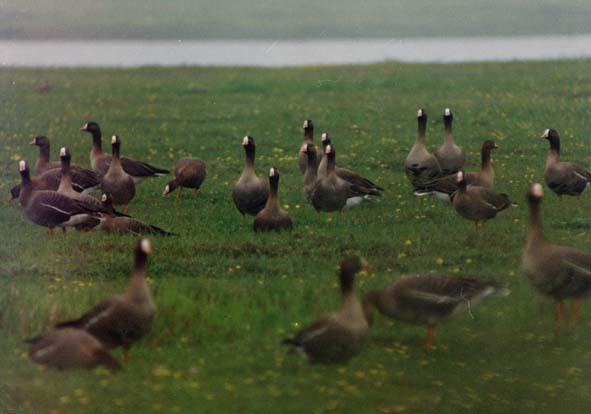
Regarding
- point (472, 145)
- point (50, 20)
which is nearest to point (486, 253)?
point (472, 145)

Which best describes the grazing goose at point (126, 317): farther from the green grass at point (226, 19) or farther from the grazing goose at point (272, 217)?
the green grass at point (226, 19)

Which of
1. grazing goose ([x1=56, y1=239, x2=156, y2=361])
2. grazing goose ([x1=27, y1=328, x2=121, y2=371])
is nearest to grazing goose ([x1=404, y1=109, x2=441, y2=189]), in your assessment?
grazing goose ([x1=56, y1=239, x2=156, y2=361])

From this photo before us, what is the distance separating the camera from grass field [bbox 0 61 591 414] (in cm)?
1136

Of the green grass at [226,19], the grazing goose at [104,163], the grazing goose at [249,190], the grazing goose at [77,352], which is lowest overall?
the grazing goose at [77,352]

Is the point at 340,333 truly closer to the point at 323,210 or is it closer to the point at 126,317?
the point at 126,317

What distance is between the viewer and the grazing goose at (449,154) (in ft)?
53.0

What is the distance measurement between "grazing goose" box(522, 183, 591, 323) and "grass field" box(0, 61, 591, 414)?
0.18 meters

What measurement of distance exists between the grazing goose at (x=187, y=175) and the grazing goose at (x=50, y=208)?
128 centimetres

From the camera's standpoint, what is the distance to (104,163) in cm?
1570

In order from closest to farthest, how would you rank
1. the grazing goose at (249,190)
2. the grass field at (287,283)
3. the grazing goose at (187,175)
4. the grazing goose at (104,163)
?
1. the grass field at (287,283)
2. the grazing goose at (249,190)
3. the grazing goose at (187,175)
4. the grazing goose at (104,163)

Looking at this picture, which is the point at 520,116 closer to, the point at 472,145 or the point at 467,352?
the point at 472,145

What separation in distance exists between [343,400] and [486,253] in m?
2.74

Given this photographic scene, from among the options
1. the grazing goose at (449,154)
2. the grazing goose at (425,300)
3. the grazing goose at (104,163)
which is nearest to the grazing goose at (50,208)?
the grazing goose at (104,163)

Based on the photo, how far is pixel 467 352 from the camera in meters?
11.8
